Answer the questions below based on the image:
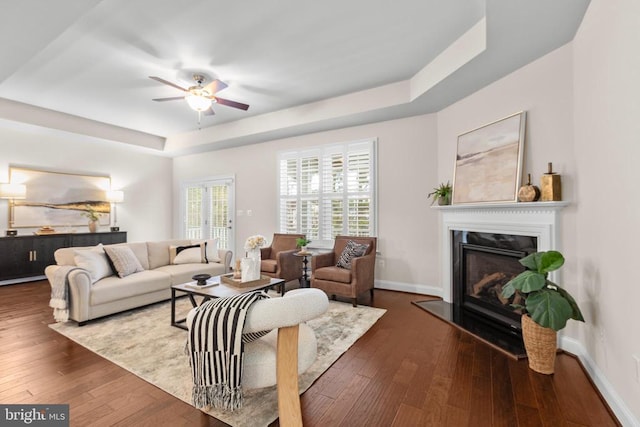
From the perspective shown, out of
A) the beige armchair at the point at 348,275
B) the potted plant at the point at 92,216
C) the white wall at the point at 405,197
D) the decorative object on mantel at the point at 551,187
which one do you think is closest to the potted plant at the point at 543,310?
the decorative object on mantel at the point at 551,187

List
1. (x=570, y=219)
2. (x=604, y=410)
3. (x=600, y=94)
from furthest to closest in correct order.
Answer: (x=570, y=219) < (x=600, y=94) < (x=604, y=410)

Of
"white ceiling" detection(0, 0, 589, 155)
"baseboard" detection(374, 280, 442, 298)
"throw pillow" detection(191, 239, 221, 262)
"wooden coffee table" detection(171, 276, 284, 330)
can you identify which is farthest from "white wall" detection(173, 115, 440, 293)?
"throw pillow" detection(191, 239, 221, 262)

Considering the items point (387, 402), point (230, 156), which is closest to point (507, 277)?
point (387, 402)

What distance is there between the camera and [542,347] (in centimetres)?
226

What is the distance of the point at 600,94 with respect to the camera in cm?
208

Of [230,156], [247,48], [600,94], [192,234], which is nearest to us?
[600,94]

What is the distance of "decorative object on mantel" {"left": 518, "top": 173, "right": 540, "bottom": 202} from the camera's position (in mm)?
2811

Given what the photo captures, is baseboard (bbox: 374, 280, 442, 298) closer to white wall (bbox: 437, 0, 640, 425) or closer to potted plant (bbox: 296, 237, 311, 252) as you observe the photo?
potted plant (bbox: 296, 237, 311, 252)

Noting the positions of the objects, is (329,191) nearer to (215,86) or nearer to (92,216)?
(215,86)

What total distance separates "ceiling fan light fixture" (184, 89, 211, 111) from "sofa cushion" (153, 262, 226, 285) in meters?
2.29

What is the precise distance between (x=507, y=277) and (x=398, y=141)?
256cm

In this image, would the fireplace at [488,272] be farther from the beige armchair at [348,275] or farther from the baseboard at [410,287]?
the beige armchair at [348,275]

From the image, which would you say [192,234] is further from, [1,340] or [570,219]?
[570,219]

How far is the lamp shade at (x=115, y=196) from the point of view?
6379 mm
